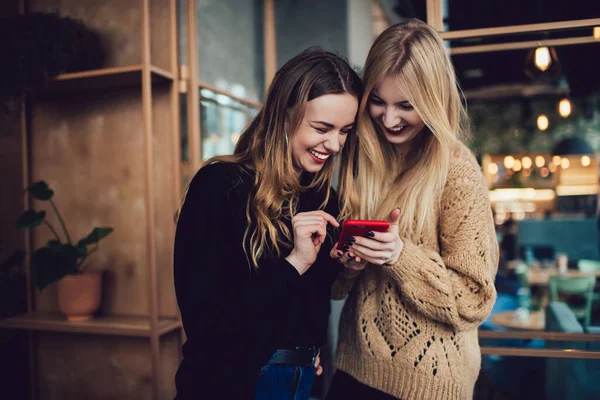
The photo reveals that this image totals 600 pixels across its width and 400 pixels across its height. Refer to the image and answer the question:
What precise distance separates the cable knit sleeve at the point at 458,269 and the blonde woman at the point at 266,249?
0.26m

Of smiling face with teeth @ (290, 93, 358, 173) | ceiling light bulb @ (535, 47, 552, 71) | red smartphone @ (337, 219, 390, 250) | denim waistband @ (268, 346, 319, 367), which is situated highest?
ceiling light bulb @ (535, 47, 552, 71)

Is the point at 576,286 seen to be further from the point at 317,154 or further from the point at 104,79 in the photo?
the point at 104,79

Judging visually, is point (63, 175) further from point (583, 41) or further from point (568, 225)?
point (568, 225)

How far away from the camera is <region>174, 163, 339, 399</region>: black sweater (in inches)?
50.0

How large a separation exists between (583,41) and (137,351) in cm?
257

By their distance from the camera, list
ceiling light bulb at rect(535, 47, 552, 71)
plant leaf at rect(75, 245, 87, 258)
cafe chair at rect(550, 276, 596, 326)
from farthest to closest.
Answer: cafe chair at rect(550, 276, 596, 326) < ceiling light bulb at rect(535, 47, 552, 71) < plant leaf at rect(75, 245, 87, 258)

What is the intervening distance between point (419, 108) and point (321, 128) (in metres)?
0.30

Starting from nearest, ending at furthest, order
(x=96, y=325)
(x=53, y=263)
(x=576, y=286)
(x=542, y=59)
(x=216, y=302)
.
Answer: (x=216, y=302) → (x=53, y=263) → (x=96, y=325) → (x=542, y=59) → (x=576, y=286)

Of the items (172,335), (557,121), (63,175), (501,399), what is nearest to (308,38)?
(63,175)

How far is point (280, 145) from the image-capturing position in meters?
1.47

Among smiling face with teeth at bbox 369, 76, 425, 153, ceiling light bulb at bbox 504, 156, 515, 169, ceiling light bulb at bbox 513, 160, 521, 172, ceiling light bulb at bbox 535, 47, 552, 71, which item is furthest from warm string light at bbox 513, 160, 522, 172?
smiling face with teeth at bbox 369, 76, 425, 153

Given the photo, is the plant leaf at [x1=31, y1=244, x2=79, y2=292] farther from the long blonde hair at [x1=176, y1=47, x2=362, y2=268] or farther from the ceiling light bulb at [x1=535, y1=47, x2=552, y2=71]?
the ceiling light bulb at [x1=535, y1=47, x2=552, y2=71]

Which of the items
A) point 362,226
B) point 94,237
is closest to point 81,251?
point 94,237

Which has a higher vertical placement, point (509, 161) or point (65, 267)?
point (509, 161)
